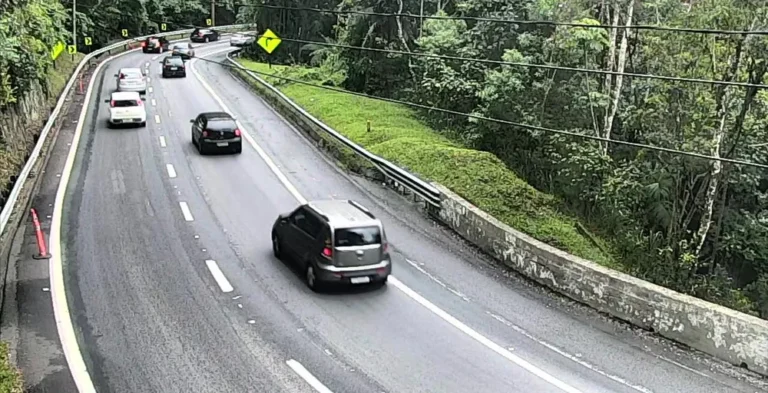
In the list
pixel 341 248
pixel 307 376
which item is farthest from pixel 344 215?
pixel 307 376

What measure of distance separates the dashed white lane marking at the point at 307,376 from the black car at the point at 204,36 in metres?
71.8

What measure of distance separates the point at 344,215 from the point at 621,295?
18.6 ft

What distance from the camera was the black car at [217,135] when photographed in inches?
1055

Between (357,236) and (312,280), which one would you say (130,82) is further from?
Result: (357,236)

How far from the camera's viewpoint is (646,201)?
22062mm

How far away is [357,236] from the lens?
575 inches

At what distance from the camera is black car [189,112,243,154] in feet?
87.9

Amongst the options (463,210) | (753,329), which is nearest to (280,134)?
(463,210)

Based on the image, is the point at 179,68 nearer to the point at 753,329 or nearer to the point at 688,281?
the point at 688,281

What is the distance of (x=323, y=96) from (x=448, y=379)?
89.7ft

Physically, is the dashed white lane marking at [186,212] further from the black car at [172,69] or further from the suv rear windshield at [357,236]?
the black car at [172,69]

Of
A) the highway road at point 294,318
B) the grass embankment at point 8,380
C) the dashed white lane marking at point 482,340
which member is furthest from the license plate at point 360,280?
the grass embankment at point 8,380

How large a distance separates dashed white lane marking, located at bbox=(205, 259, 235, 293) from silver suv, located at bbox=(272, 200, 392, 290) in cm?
157

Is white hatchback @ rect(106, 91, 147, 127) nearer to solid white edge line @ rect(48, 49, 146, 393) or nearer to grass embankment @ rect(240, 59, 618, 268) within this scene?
grass embankment @ rect(240, 59, 618, 268)
